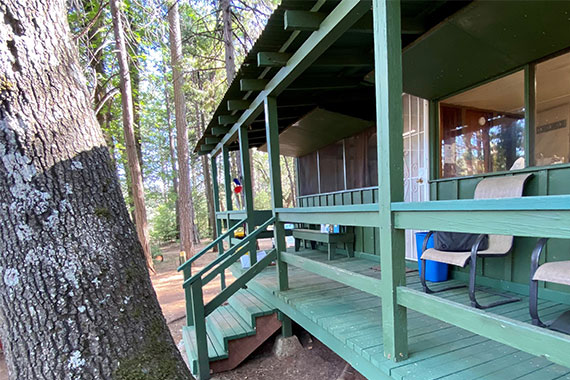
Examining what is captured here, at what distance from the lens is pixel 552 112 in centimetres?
231

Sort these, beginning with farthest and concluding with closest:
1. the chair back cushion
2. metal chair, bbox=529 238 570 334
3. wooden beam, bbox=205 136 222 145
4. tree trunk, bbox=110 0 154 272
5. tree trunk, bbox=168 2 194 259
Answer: tree trunk, bbox=168 2 194 259 < tree trunk, bbox=110 0 154 272 < wooden beam, bbox=205 136 222 145 < the chair back cushion < metal chair, bbox=529 238 570 334

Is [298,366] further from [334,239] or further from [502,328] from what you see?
[502,328]

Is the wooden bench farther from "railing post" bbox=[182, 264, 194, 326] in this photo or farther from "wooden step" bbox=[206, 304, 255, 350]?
"railing post" bbox=[182, 264, 194, 326]

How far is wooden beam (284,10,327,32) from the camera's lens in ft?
6.53

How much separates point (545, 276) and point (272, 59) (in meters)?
2.48

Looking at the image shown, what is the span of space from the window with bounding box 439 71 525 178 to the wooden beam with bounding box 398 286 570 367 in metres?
2.01

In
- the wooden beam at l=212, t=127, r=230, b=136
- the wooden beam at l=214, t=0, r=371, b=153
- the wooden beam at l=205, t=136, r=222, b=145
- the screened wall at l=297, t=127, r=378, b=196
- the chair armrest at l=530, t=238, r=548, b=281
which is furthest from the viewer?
the wooden beam at l=205, t=136, r=222, b=145

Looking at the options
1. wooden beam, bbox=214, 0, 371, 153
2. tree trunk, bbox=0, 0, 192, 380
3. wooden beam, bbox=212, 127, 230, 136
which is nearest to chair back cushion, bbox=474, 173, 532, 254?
wooden beam, bbox=214, 0, 371, 153

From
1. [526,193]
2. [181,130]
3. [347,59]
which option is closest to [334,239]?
[526,193]

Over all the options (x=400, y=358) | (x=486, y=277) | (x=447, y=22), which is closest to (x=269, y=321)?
(x=400, y=358)

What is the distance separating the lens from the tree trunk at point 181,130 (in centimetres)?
740

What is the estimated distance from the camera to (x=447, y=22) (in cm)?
222

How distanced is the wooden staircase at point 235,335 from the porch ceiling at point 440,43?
2660mm

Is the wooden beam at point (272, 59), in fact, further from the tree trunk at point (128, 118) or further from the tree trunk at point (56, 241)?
the tree trunk at point (128, 118)
